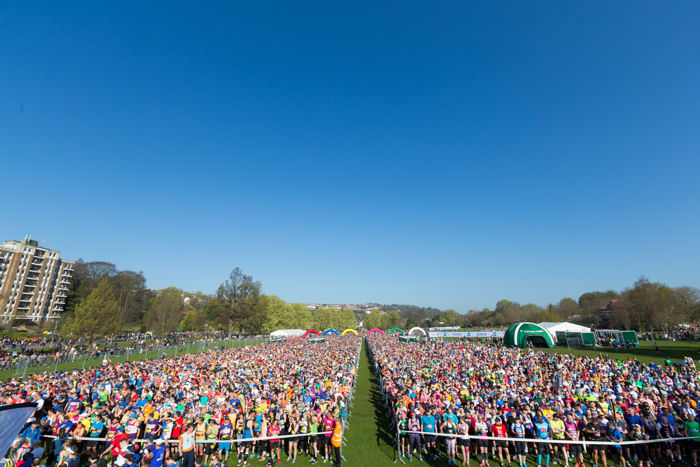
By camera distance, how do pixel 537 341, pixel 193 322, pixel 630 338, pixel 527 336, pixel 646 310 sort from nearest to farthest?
pixel 630 338
pixel 527 336
pixel 537 341
pixel 646 310
pixel 193 322

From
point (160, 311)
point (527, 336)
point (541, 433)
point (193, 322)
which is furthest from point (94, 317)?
point (527, 336)

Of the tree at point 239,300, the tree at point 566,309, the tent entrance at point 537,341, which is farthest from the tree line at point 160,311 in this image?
the tree at point 566,309

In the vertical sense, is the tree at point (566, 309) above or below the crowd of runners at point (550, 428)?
above

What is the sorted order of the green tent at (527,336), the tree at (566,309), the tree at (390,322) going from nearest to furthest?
the green tent at (527,336), the tree at (566,309), the tree at (390,322)

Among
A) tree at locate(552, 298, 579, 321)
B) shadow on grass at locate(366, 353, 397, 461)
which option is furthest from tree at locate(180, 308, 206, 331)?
tree at locate(552, 298, 579, 321)

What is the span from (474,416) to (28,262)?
115m

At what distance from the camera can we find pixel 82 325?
35.8 metres

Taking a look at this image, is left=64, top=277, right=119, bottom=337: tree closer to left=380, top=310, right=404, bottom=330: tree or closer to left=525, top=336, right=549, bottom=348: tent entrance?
left=525, top=336, right=549, bottom=348: tent entrance

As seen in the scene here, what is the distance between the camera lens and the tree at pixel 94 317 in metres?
35.7

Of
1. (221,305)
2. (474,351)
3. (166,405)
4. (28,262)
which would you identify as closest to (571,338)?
(474,351)

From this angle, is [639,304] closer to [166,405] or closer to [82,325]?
[166,405]

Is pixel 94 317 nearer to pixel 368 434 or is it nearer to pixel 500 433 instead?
pixel 368 434

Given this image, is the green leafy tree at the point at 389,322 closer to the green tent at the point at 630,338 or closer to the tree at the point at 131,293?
the tree at the point at 131,293

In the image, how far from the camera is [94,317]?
36.9 meters
